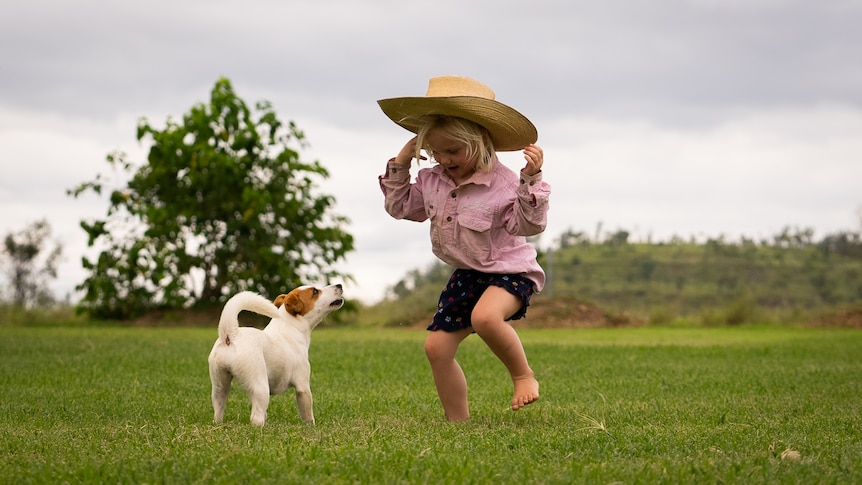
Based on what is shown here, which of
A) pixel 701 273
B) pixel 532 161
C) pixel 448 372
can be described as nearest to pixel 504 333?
pixel 448 372

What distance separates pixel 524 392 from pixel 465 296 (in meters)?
0.67

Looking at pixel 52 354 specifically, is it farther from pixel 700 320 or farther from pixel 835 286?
pixel 835 286

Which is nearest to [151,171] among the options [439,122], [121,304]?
[121,304]

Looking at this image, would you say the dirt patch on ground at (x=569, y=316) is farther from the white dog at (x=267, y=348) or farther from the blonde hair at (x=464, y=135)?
the blonde hair at (x=464, y=135)

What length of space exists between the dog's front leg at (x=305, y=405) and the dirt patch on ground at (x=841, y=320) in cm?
2257

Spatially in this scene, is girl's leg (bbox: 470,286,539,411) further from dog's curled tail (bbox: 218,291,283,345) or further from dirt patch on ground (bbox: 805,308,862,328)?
dirt patch on ground (bbox: 805,308,862,328)

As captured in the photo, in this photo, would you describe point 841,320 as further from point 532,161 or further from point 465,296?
point 532,161

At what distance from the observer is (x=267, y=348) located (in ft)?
18.7

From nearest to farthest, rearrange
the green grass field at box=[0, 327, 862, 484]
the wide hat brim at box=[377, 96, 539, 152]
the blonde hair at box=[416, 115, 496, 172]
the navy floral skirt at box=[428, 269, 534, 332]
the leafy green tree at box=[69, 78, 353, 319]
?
the green grass field at box=[0, 327, 862, 484], the wide hat brim at box=[377, 96, 539, 152], the blonde hair at box=[416, 115, 496, 172], the navy floral skirt at box=[428, 269, 534, 332], the leafy green tree at box=[69, 78, 353, 319]

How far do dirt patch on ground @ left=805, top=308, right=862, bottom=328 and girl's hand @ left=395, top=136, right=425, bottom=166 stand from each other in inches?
877

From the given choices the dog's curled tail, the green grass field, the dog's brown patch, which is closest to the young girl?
the green grass field

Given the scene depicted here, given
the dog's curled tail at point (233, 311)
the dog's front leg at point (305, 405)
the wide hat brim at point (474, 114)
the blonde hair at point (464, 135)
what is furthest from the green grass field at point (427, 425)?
the wide hat brim at point (474, 114)

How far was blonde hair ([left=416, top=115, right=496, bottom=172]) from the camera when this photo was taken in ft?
19.2

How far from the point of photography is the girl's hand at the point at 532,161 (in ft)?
18.3
